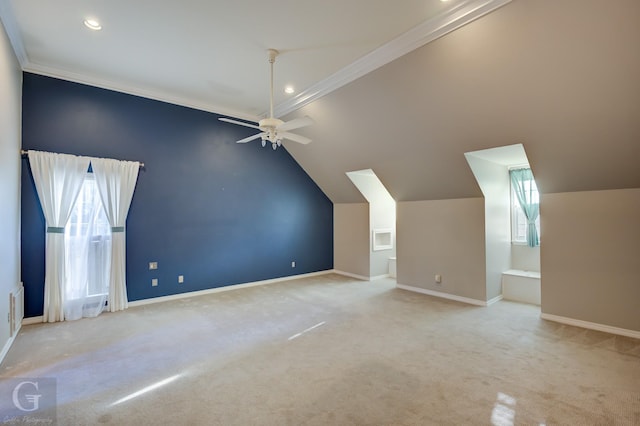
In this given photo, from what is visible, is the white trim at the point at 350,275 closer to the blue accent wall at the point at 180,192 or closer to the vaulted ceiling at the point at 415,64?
the blue accent wall at the point at 180,192

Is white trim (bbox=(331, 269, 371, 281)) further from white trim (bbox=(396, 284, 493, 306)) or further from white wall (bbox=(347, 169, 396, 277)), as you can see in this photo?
white trim (bbox=(396, 284, 493, 306))

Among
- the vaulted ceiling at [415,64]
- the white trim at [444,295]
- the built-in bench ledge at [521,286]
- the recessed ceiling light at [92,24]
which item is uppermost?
the recessed ceiling light at [92,24]

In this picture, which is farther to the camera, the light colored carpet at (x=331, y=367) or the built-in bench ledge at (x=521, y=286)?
the built-in bench ledge at (x=521, y=286)

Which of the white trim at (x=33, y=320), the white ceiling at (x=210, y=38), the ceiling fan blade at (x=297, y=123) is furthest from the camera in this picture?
the white trim at (x=33, y=320)

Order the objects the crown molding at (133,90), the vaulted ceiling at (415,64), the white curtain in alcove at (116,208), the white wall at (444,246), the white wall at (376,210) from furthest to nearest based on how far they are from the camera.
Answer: the white wall at (376,210) → the white wall at (444,246) → the white curtain in alcove at (116,208) → the crown molding at (133,90) → the vaulted ceiling at (415,64)

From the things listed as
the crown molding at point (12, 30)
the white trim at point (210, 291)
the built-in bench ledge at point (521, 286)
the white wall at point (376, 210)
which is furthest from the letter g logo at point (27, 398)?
the built-in bench ledge at point (521, 286)

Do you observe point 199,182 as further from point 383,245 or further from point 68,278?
point 383,245

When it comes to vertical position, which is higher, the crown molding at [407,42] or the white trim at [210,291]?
the crown molding at [407,42]

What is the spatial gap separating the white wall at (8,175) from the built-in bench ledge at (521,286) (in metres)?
A: 6.52

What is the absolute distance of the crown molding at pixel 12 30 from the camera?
9.35 ft

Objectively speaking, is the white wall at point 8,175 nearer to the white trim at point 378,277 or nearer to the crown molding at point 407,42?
the crown molding at point 407,42

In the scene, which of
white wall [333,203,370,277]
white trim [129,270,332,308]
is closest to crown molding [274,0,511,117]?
white wall [333,203,370,277]

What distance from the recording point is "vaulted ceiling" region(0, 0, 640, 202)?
271 centimetres

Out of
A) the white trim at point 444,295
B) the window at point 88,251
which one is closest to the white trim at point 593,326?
the white trim at point 444,295
